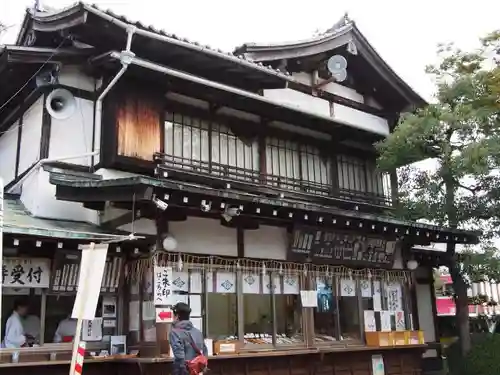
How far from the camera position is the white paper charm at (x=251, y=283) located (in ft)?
38.2

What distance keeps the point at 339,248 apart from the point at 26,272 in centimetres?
692

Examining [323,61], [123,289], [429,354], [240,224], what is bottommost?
[429,354]

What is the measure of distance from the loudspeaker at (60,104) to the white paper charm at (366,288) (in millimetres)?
7799

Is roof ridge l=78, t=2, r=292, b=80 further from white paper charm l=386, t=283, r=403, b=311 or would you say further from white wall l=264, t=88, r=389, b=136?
white paper charm l=386, t=283, r=403, b=311

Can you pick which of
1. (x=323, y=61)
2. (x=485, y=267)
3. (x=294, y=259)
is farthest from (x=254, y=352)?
(x=323, y=61)

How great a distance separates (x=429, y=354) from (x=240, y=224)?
806 cm

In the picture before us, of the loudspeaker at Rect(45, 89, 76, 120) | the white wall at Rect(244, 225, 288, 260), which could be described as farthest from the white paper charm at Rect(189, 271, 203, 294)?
the loudspeaker at Rect(45, 89, 76, 120)

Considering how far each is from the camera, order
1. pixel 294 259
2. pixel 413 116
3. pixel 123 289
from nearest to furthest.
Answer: pixel 123 289 → pixel 294 259 → pixel 413 116

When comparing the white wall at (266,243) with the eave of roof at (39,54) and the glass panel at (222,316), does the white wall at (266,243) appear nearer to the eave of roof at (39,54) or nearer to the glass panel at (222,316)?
the glass panel at (222,316)

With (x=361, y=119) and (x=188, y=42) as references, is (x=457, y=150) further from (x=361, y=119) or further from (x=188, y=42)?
(x=188, y=42)

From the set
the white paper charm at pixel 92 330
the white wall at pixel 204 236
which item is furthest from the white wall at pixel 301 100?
the white paper charm at pixel 92 330

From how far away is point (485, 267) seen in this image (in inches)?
539

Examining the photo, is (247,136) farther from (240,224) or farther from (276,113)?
(240,224)

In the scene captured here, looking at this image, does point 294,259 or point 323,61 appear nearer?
point 294,259
